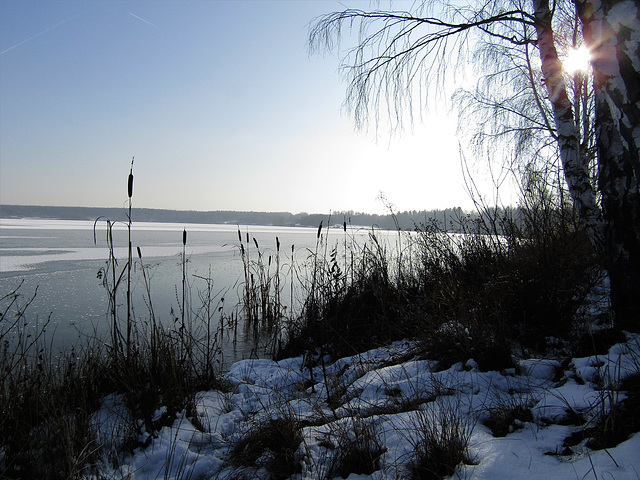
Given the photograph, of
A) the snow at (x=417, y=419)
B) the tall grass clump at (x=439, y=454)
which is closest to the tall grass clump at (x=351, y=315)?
the snow at (x=417, y=419)

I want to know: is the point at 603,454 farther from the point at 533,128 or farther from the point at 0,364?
the point at 533,128

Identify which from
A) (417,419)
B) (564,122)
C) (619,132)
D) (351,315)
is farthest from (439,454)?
(564,122)

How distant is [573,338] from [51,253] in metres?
12.6

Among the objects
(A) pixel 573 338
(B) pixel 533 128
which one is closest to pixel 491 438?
(A) pixel 573 338

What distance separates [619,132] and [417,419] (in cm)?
176

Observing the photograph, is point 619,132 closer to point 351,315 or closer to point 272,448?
point 272,448

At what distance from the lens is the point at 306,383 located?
292 cm

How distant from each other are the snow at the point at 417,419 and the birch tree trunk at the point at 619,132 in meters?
0.41

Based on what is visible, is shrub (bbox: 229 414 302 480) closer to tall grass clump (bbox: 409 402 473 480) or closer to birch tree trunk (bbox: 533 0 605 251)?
tall grass clump (bbox: 409 402 473 480)

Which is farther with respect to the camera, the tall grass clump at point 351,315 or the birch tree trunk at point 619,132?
the tall grass clump at point 351,315

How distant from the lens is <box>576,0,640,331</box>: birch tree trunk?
1.67m

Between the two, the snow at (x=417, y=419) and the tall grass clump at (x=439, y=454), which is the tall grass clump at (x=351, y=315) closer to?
the snow at (x=417, y=419)

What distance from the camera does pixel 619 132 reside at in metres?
1.81

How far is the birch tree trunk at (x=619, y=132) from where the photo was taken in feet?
5.47
